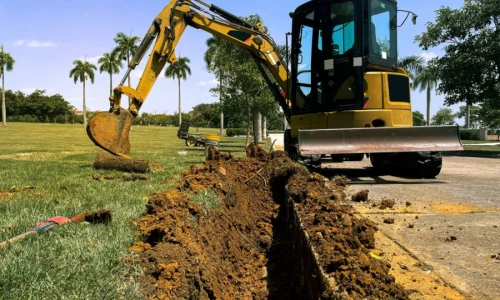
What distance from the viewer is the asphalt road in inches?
108

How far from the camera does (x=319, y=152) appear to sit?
24.1ft

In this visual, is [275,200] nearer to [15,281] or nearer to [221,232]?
[221,232]

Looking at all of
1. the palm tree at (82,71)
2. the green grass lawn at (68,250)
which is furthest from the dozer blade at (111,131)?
the palm tree at (82,71)

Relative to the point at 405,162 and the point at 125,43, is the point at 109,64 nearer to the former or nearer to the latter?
the point at 125,43

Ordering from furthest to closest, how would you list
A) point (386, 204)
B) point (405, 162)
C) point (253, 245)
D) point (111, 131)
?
1. point (111, 131)
2. point (405, 162)
3. point (253, 245)
4. point (386, 204)

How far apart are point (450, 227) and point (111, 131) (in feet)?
21.7

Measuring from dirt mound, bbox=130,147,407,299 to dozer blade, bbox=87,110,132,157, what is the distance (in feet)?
8.64

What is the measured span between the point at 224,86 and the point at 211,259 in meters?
21.5

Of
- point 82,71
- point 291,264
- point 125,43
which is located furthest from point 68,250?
point 82,71

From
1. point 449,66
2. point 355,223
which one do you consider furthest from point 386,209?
point 449,66

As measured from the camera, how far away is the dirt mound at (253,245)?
8.84 ft

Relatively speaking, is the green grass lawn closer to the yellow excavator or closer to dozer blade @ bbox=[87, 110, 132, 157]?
dozer blade @ bbox=[87, 110, 132, 157]

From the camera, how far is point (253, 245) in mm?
5250

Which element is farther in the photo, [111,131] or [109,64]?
[109,64]
